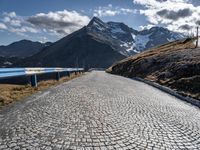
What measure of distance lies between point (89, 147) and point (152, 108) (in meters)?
6.00

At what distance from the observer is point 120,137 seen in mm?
7156

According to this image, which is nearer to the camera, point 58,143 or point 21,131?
point 58,143

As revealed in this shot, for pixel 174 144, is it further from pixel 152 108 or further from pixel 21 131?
pixel 152 108

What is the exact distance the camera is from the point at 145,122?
352 inches

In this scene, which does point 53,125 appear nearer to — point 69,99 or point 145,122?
point 145,122

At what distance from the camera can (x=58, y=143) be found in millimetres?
6496

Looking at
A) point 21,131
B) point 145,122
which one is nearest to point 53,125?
point 21,131

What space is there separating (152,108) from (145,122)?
293cm

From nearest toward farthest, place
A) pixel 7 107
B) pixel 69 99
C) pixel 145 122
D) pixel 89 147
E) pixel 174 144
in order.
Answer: pixel 89 147
pixel 174 144
pixel 145 122
pixel 7 107
pixel 69 99

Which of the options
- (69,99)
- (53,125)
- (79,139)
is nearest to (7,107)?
(69,99)

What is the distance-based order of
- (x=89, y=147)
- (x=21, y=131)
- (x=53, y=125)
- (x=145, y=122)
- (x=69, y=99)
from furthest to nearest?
1. (x=69, y=99)
2. (x=145, y=122)
3. (x=53, y=125)
4. (x=21, y=131)
5. (x=89, y=147)

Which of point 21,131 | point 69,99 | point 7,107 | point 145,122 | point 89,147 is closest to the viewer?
point 89,147

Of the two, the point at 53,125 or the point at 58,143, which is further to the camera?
the point at 53,125

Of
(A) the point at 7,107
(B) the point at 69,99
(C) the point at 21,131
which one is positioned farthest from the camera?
(B) the point at 69,99
